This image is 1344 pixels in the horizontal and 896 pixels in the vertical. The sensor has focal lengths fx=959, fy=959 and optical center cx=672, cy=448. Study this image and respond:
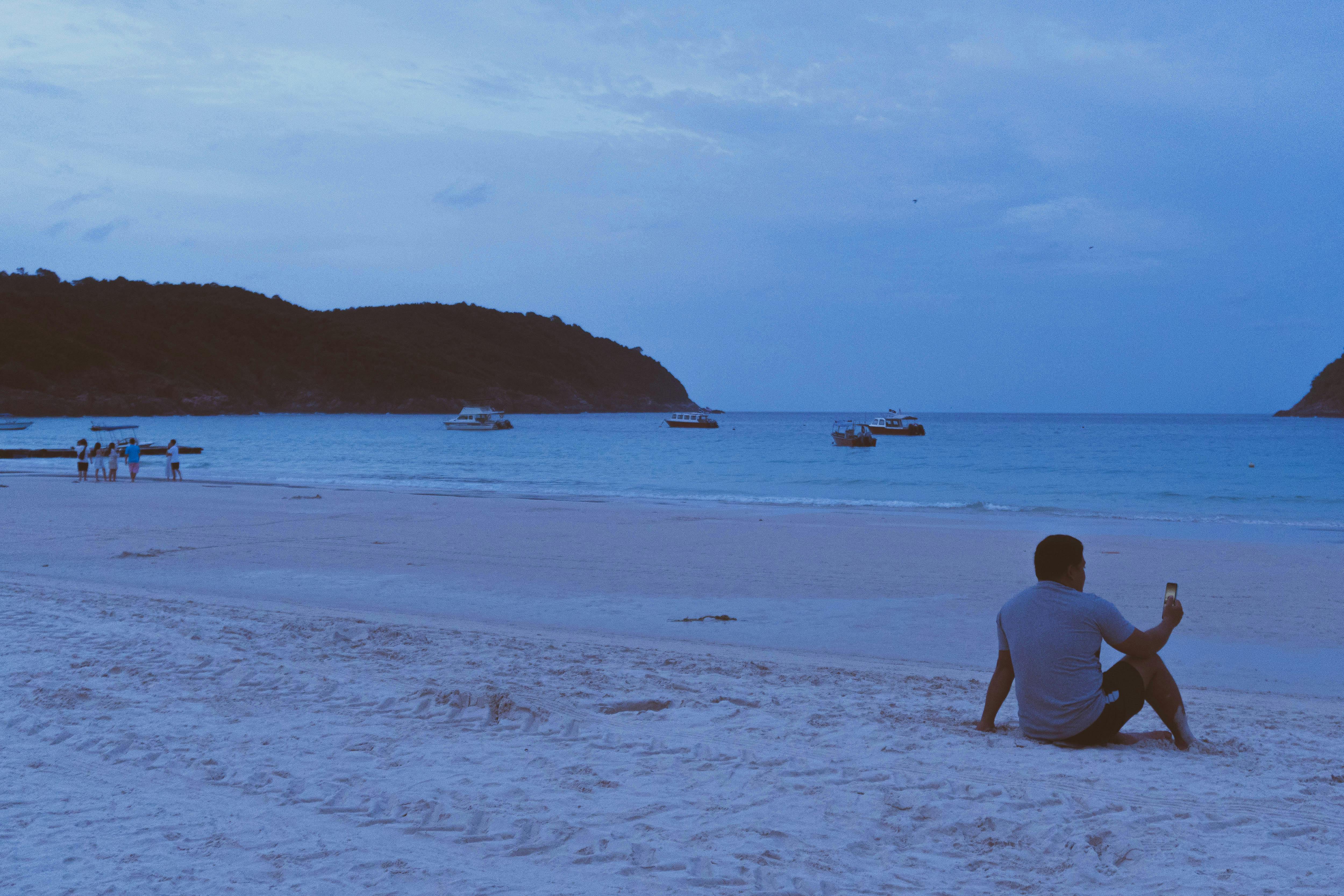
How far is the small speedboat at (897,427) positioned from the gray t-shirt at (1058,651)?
82.5m

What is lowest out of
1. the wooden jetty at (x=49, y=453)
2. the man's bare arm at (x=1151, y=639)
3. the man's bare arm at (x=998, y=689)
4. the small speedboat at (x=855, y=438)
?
the wooden jetty at (x=49, y=453)

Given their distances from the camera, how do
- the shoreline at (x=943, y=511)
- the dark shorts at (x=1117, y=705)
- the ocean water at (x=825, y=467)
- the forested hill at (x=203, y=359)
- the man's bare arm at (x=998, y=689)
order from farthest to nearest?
the forested hill at (x=203, y=359)
the ocean water at (x=825, y=467)
the shoreline at (x=943, y=511)
the man's bare arm at (x=998, y=689)
the dark shorts at (x=1117, y=705)

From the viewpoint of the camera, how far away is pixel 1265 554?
15.1 m

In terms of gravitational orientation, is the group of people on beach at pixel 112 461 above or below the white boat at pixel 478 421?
below

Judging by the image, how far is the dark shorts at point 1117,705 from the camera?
16.1ft

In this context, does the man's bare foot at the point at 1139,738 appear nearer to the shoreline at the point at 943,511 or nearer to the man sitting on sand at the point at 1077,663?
the man sitting on sand at the point at 1077,663

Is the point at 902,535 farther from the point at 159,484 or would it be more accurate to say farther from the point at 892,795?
the point at 159,484

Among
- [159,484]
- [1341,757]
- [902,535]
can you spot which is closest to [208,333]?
[159,484]

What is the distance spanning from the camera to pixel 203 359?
533 feet

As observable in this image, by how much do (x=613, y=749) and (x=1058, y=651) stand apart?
2.31m

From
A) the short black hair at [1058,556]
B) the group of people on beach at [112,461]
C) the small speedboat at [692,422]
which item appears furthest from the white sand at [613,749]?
the small speedboat at [692,422]

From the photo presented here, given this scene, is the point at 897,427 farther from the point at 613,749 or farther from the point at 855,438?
the point at 613,749

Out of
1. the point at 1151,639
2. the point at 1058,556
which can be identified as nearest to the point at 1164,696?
the point at 1151,639

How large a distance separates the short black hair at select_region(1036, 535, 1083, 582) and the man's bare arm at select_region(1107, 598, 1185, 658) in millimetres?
412
